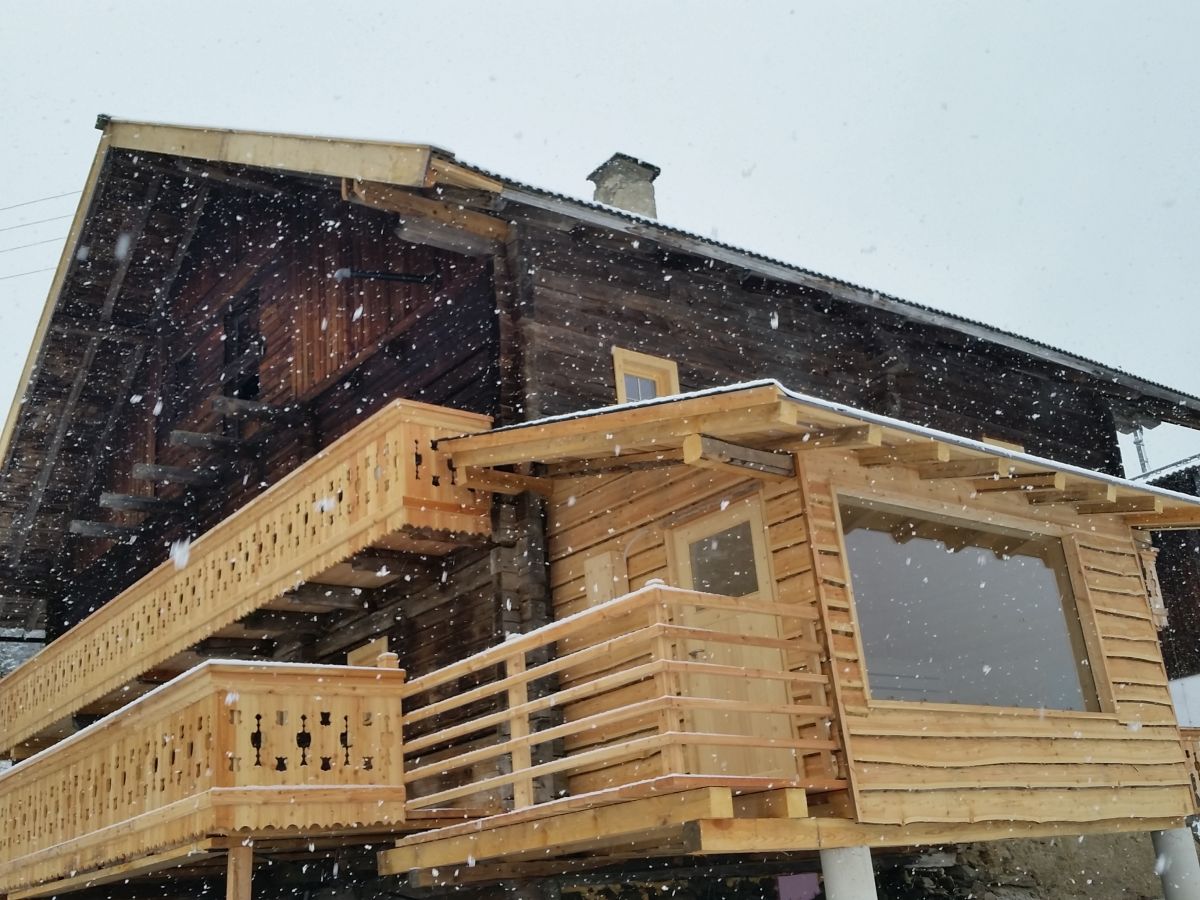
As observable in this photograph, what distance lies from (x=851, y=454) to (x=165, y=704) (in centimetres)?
634

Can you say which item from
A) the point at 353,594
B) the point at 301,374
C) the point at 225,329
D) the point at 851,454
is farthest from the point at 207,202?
the point at 851,454

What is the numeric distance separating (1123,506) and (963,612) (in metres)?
2.33

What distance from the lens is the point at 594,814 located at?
10211 mm

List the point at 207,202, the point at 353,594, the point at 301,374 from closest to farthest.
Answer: the point at 353,594 → the point at 301,374 → the point at 207,202

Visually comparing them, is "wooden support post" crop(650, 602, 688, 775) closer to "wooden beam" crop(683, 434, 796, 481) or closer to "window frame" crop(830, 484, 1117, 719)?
"wooden beam" crop(683, 434, 796, 481)

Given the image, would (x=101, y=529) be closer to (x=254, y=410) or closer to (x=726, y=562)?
(x=254, y=410)

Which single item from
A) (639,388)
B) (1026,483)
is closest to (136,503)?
(639,388)

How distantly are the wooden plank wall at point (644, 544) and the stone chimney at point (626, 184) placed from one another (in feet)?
22.2

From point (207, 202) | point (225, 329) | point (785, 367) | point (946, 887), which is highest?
point (207, 202)

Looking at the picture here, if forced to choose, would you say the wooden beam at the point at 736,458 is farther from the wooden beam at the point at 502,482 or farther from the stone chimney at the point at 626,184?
the stone chimney at the point at 626,184

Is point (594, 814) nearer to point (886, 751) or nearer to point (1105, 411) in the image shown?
point (886, 751)

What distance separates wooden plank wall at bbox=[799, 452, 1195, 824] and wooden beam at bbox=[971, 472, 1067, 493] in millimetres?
226

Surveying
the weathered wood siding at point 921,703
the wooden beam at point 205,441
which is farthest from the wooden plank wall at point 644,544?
the wooden beam at point 205,441

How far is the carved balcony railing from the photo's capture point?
11.0 m
